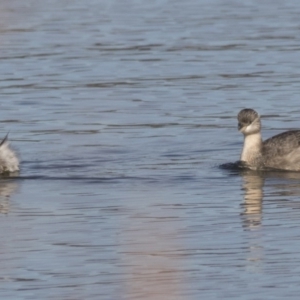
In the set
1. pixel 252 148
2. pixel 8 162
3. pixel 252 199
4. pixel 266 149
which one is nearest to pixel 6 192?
pixel 8 162

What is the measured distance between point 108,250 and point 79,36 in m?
17.5

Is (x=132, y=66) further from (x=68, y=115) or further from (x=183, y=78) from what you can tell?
(x=68, y=115)

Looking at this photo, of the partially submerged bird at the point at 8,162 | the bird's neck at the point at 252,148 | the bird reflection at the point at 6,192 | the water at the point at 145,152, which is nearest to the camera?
the water at the point at 145,152

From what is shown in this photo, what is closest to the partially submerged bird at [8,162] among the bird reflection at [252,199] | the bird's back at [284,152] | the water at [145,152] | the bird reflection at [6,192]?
the water at [145,152]

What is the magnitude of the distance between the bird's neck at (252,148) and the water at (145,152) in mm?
310

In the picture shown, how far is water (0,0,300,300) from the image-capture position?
391 inches

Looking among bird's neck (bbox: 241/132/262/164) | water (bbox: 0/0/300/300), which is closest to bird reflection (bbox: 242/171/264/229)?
water (bbox: 0/0/300/300)

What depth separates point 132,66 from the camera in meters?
24.0

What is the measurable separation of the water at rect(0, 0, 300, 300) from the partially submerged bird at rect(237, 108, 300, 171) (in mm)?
347

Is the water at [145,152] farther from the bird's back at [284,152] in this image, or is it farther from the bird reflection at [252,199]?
the bird's back at [284,152]

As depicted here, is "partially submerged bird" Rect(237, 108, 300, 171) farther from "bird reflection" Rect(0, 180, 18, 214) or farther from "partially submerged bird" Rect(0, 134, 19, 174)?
"bird reflection" Rect(0, 180, 18, 214)

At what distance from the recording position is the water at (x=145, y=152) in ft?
32.6

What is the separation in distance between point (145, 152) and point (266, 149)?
1591 millimetres

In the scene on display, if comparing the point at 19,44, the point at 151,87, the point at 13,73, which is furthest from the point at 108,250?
the point at 19,44
